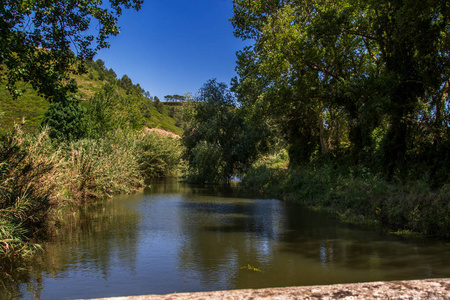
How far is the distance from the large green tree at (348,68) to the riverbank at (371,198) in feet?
7.02

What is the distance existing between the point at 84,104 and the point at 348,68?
46.5 m

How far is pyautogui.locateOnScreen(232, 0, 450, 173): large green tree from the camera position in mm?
14281

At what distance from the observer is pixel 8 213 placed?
888 centimetres

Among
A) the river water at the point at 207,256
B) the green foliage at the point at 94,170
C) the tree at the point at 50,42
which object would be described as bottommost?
the river water at the point at 207,256

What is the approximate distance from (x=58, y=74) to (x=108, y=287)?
6556 millimetres

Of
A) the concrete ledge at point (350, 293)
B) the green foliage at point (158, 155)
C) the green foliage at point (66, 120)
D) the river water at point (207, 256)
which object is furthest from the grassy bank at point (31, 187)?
the green foliage at point (66, 120)

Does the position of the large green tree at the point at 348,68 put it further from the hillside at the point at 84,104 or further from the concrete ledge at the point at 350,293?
the concrete ledge at the point at 350,293

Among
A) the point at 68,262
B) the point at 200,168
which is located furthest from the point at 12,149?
the point at 200,168

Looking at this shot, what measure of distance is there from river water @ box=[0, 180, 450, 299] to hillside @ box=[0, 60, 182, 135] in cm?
494

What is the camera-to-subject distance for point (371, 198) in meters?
14.2

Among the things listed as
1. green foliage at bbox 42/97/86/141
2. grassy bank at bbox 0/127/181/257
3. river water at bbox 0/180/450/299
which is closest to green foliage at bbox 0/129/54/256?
grassy bank at bbox 0/127/181/257

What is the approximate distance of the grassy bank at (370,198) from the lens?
11.3 meters

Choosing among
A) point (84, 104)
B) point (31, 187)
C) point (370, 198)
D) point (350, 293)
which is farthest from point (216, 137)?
point (84, 104)

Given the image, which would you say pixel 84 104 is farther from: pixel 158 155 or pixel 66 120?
pixel 158 155
